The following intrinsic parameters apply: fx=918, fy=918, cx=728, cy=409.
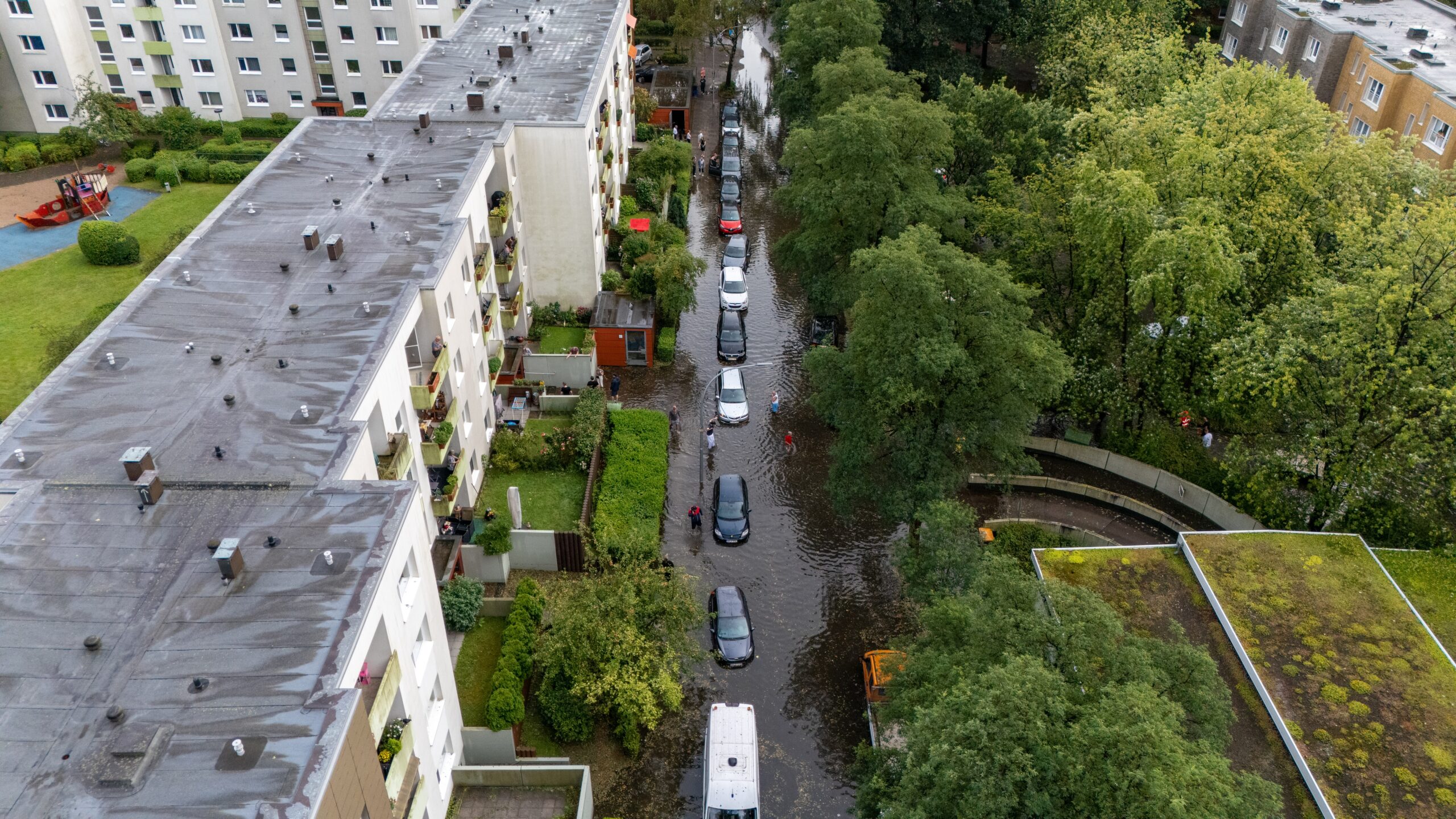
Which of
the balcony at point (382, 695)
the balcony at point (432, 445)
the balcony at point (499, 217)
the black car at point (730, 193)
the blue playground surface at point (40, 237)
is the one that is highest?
the balcony at point (499, 217)

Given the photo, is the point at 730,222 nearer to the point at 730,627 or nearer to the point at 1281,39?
the point at 730,627

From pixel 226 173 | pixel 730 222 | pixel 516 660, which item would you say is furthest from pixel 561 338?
pixel 226 173

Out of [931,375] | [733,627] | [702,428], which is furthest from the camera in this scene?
[702,428]

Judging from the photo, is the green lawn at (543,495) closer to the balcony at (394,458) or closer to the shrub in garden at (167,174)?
the balcony at (394,458)

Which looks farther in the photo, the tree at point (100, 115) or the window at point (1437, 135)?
the tree at point (100, 115)

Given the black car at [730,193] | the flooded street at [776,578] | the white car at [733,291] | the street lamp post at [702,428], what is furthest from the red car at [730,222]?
the street lamp post at [702,428]

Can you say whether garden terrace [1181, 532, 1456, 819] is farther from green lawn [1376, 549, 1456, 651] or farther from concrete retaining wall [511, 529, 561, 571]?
concrete retaining wall [511, 529, 561, 571]

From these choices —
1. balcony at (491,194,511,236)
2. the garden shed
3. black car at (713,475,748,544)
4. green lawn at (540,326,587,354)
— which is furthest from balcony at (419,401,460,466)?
the garden shed
